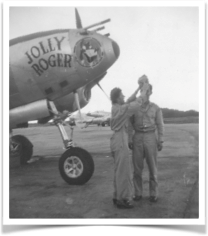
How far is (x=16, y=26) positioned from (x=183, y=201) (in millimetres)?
4633

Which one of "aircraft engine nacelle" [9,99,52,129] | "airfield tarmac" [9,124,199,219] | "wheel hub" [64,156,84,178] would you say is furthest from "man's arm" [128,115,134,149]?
"aircraft engine nacelle" [9,99,52,129]

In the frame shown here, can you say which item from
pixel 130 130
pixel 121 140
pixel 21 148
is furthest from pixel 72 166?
pixel 21 148

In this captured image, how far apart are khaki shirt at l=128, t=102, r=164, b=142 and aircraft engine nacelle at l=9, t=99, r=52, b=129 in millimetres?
2217

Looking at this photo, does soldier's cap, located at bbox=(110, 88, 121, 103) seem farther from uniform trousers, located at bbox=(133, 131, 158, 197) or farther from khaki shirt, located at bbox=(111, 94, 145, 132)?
uniform trousers, located at bbox=(133, 131, 158, 197)

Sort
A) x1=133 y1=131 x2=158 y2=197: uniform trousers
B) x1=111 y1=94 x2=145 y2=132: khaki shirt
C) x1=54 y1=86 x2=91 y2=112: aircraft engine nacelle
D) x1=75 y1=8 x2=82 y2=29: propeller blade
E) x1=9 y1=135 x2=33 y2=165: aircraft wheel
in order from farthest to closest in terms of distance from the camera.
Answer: x1=9 y1=135 x2=33 y2=165: aircraft wheel → x1=54 y1=86 x2=91 y2=112: aircraft engine nacelle → x1=75 y1=8 x2=82 y2=29: propeller blade → x1=133 y1=131 x2=158 y2=197: uniform trousers → x1=111 y1=94 x2=145 y2=132: khaki shirt

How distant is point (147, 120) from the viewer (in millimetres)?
5586

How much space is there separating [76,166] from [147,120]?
1.96 m

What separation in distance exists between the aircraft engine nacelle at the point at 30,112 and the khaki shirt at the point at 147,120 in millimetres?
2217

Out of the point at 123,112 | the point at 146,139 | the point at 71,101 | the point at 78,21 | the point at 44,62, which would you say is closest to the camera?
the point at 123,112

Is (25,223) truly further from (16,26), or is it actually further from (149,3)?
(149,3)

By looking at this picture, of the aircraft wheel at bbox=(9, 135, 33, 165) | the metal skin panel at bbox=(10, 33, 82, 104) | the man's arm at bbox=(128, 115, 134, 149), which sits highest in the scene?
the metal skin panel at bbox=(10, 33, 82, 104)

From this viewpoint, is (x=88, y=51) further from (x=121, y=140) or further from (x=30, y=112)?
(x=121, y=140)

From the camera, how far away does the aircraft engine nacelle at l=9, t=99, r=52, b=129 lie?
22.9ft
